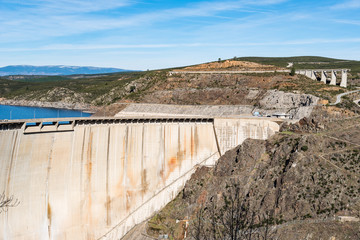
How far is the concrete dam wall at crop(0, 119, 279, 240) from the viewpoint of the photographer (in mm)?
41812

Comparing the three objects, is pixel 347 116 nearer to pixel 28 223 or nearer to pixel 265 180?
pixel 265 180

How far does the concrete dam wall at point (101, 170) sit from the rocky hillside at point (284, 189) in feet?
8.60

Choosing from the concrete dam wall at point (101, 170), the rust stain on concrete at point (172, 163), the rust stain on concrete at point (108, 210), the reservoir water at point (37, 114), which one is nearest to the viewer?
the concrete dam wall at point (101, 170)

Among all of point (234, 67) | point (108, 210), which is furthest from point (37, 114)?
point (108, 210)

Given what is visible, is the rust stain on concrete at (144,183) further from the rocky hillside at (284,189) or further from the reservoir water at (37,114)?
the reservoir water at (37,114)

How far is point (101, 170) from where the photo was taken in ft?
162

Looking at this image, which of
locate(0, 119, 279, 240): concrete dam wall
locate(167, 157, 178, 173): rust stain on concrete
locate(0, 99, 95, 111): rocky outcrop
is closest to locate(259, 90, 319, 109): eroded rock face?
locate(0, 119, 279, 240): concrete dam wall

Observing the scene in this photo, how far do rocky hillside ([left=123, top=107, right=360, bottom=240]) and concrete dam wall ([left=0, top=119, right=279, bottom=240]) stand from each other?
262cm

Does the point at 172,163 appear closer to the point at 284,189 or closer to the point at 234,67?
the point at 284,189

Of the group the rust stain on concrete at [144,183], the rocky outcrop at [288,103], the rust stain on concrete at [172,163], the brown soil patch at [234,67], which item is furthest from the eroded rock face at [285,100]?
the rust stain on concrete at [144,183]

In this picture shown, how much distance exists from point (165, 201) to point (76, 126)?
18.1 m

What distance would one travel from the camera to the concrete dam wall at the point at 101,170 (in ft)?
137

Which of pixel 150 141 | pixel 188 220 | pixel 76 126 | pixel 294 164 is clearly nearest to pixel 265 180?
pixel 294 164

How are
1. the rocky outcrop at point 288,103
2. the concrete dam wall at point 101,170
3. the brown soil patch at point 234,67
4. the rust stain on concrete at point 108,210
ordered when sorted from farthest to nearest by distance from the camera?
the brown soil patch at point 234,67, the rocky outcrop at point 288,103, the rust stain on concrete at point 108,210, the concrete dam wall at point 101,170
